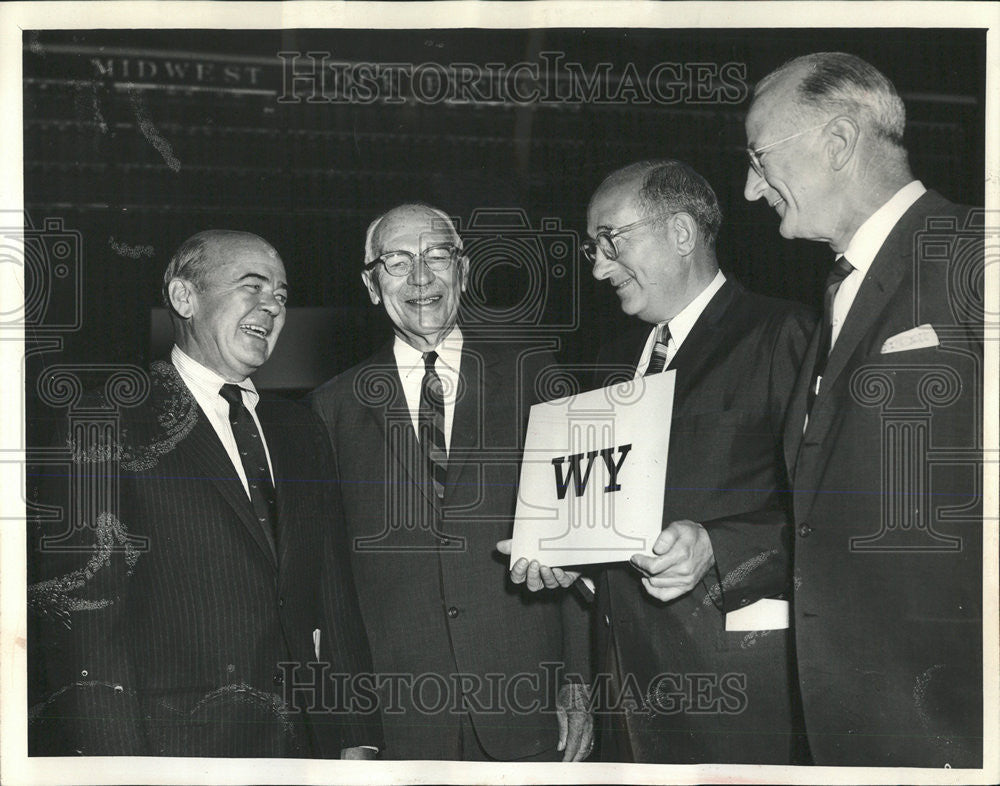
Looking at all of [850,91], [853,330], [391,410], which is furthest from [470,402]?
[850,91]

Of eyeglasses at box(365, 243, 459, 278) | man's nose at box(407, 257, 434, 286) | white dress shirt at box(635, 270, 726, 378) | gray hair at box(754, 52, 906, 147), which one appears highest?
gray hair at box(754, 52, 906, 147)

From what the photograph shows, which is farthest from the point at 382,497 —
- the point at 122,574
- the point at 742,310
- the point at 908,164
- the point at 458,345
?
the point at 908,164

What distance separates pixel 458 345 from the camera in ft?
11.2

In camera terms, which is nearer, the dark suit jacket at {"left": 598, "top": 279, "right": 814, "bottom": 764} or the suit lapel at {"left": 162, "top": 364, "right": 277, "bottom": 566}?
the dark suit jacket at {"left": 598, "top": 279, "right": 814, "bottom": 764}

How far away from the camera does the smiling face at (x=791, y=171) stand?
129 inches

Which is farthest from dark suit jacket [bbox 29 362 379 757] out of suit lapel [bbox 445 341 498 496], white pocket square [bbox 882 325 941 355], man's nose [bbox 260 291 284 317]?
white pocket square [bbox 882 325 941 355]

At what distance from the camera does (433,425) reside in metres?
3.38

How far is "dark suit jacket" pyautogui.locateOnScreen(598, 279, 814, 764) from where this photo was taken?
10.4 feet

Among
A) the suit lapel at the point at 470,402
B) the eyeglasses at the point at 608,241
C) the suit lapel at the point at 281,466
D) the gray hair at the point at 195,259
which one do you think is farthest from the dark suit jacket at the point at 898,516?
the gray hair at the point at 195,259

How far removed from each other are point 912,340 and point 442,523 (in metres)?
1.38

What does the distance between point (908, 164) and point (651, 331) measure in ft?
2.75

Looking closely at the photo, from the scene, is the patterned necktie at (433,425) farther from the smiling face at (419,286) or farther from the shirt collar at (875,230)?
the shirt collar at (875,230)

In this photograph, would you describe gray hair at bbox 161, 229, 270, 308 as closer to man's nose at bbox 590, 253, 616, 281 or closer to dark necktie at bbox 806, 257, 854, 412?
man's nose at bbox 590, 253, 616, 281

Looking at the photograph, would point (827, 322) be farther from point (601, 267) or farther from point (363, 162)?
point (363, 162)
